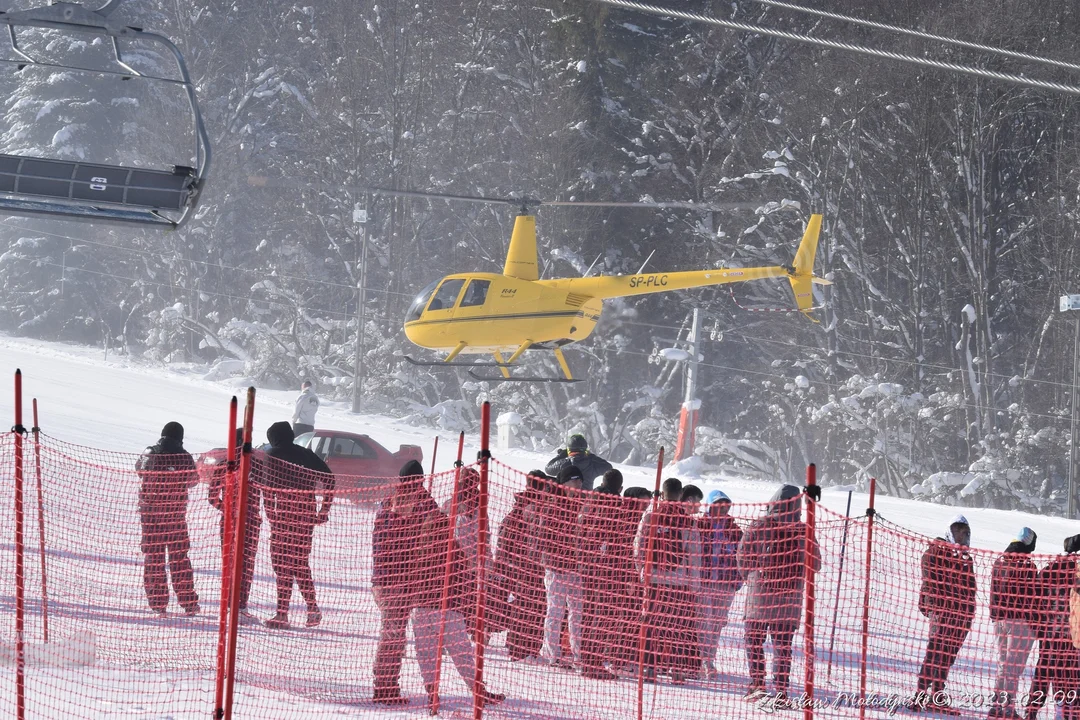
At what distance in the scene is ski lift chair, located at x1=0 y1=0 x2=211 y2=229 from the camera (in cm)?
720

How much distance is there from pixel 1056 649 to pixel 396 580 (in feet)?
14.5

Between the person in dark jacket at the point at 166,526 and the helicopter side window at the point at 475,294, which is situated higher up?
the helicopter side window at the point at 475,294

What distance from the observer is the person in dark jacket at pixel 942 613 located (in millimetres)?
8883

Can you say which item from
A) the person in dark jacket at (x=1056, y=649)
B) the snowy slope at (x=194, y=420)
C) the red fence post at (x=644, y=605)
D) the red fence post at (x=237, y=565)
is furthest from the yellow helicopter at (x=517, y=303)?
the red fence post at (x=237, y=565)

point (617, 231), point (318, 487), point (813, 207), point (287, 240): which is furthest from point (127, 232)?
point (318, 487)

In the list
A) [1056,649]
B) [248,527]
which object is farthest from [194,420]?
[1056,649]

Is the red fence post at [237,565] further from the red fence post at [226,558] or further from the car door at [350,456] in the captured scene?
the car door at [350,456]

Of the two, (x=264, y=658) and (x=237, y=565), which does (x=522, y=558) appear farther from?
(x=237, y=565)

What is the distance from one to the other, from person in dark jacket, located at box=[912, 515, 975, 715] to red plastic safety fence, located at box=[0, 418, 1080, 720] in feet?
0.07

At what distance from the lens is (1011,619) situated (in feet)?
28.6

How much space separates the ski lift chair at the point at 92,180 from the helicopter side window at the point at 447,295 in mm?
11725

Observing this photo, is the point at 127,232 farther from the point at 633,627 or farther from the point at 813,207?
the point at 633,627

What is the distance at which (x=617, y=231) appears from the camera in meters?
37.4

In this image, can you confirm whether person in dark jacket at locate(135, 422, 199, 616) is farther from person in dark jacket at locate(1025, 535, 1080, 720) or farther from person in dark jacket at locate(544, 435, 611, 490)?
person in dark jacket at locate(1025, 535, 1080, 720)
